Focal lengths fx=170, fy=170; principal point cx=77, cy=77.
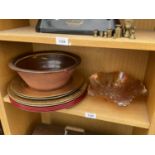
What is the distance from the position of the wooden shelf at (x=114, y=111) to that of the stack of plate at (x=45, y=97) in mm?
35

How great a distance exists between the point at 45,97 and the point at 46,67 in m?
0.23

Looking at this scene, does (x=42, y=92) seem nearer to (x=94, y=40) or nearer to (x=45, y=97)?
(x=45, y=97)

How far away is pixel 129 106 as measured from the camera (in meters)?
0.73

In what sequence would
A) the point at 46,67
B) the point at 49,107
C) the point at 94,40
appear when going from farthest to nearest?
the point at 46,67 → the point at 49,107 → the point at 94,40

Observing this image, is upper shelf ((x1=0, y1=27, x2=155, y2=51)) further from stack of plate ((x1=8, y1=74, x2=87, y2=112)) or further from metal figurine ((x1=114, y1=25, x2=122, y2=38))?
stack of plate ((x1=8, y1=74, x2=87, y2=112))

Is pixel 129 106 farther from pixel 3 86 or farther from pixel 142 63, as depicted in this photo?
pixel 3 86

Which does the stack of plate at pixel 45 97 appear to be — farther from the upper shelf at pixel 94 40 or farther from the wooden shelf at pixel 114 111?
the upper shelf at pixel 94 40

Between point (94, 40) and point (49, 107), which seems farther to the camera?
point (49, 107)

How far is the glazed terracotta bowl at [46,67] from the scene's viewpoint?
654 millimetres

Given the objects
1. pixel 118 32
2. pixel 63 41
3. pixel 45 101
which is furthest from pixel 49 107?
pixel 118 32

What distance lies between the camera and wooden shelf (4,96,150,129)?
25.6 inches

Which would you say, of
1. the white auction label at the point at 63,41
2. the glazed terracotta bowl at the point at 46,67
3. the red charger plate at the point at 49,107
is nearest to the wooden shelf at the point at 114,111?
the red charger plate at the point at 49,107

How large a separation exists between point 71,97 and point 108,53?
313 mm

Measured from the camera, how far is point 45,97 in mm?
681
